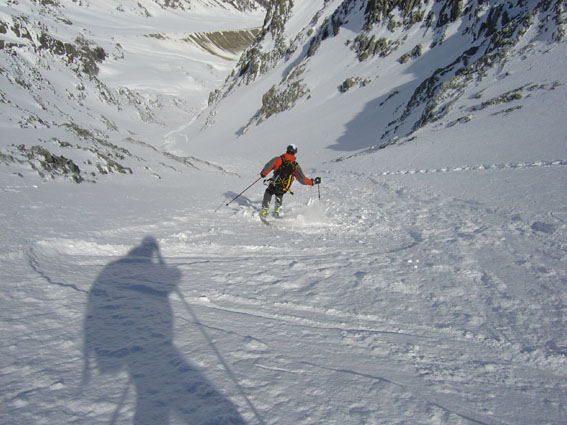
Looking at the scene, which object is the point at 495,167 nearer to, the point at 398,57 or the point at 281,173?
the point at 281,173

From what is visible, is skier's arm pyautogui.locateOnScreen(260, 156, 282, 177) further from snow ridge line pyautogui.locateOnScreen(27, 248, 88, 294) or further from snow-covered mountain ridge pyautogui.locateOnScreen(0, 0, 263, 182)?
snow-covered mountain ridge pyautogui.locateOnScreen(0, 0, 263, 182)

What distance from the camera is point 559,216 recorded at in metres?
5.38

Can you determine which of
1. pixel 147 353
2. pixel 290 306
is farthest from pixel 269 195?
pixel 147 353

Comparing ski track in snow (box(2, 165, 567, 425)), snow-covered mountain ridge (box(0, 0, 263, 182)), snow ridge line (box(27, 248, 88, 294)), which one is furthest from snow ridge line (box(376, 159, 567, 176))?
snow ridge line (box(27, 248, 88, 294))

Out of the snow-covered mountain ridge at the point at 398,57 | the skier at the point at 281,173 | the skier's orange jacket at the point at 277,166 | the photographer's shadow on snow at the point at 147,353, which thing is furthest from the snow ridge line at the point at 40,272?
the snow-covered mountain ridge at the point at 398,57

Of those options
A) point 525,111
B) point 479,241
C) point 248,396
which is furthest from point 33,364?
point 525,111

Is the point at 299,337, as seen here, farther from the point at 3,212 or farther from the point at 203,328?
the point at 3,212

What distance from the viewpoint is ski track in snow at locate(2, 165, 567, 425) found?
2.11m

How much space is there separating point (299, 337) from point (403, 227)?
4179 mm

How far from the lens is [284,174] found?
24.7 feet

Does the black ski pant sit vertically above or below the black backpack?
below

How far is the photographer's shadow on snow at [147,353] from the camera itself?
1.98 metres

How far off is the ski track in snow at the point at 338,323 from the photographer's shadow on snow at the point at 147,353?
7cm

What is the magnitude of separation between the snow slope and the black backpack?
833 millimetres
